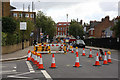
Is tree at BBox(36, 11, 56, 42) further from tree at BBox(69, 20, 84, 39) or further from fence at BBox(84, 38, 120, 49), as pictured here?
fence at BBox(84, 38, 120, 49)

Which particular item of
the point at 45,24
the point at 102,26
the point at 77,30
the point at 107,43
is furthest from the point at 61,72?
the point at 77,30

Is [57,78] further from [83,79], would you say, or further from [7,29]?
[7,29]

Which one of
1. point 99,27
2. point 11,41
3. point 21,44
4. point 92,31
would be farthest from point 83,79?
point 92,31

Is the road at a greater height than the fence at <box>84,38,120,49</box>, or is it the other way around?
the fence at <box>84,38,120,49</box>

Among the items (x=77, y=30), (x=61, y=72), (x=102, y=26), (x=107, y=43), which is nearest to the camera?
(x=61, y=72)

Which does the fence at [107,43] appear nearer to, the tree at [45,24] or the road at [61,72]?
the road at [61,72]

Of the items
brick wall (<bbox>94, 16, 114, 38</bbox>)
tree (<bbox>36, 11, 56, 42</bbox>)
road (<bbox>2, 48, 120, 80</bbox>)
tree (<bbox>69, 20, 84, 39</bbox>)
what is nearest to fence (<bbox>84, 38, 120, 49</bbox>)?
road (<bbox>2, 48, 120, 80</bbox>)

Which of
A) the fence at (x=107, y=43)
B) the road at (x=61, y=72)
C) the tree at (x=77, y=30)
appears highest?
the tree at (x=77, y=30)

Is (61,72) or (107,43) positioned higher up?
(107,43)

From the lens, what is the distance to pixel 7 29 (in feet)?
129

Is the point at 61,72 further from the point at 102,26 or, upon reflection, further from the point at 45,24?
the point at 45,24

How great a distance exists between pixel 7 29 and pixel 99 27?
53174mm

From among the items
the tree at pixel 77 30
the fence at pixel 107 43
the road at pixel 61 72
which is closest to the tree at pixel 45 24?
the tree at pixel 77 30

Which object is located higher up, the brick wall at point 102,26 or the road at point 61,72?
the brick wall at point 102,26
